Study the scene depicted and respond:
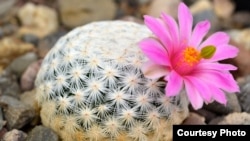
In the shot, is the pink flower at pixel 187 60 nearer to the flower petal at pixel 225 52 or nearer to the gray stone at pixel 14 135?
the flower petal at pixel 225 52

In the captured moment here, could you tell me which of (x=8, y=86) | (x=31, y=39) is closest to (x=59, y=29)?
(x=31, y=39)

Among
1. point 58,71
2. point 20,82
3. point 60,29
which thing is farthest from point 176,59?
point 60,29

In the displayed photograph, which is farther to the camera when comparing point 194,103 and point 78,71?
point 78,71

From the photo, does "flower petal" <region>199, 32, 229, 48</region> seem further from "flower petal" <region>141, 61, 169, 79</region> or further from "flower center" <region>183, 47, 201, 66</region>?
"flower petal" <region>141, 61, 169, 79</region>

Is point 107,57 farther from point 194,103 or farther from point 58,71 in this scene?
point 194,103

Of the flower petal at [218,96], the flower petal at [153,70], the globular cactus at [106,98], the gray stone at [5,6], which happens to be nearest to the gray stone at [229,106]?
the globular cactus at [106,98]

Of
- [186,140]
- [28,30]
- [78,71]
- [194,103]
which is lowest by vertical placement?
[186,140]

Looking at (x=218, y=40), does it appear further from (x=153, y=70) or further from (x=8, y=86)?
(x=8, y=86)
